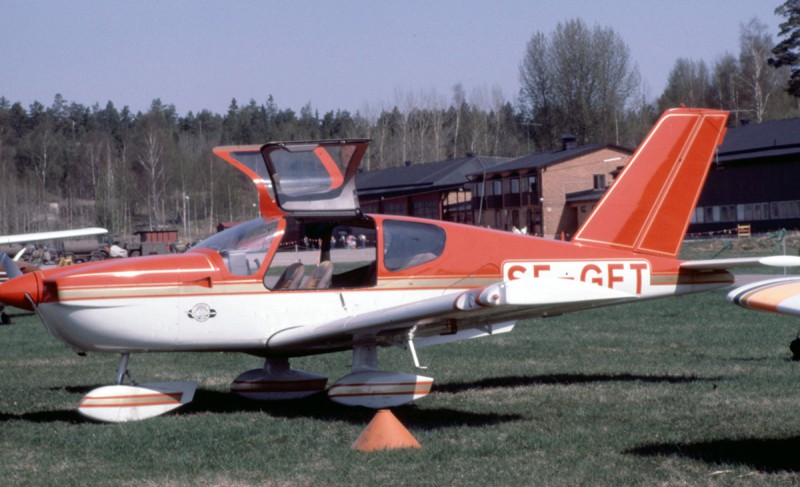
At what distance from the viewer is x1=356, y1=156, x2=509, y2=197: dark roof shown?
266 feet

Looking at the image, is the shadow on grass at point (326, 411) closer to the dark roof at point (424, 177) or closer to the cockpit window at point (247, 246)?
the cockpit window at point (247, 246)

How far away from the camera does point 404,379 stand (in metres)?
8.05

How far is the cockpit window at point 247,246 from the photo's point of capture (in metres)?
8.53

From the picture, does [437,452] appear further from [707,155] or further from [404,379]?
[707,155]

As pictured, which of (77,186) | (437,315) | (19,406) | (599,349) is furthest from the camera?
(77,186)

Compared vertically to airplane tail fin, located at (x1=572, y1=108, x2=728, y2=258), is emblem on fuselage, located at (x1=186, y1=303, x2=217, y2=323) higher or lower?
lower

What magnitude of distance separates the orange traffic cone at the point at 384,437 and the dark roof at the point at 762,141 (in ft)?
186

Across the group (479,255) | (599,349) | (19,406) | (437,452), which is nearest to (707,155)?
(479,255)

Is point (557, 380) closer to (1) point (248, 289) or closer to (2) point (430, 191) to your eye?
(1) point (248, 289)

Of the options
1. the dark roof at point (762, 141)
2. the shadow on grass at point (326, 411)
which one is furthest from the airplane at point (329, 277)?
the dark roof at point (762, 141)

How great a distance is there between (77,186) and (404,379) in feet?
348

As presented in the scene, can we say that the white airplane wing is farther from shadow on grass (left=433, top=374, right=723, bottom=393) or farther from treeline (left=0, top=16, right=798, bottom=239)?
treeline (left=0, top=16, right=798, bottom=239)

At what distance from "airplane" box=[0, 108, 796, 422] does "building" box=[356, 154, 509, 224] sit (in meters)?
67.2

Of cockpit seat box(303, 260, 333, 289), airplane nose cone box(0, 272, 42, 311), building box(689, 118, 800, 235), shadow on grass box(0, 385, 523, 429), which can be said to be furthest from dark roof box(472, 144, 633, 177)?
airplane nose cone box(0, 272, 42, 311)
